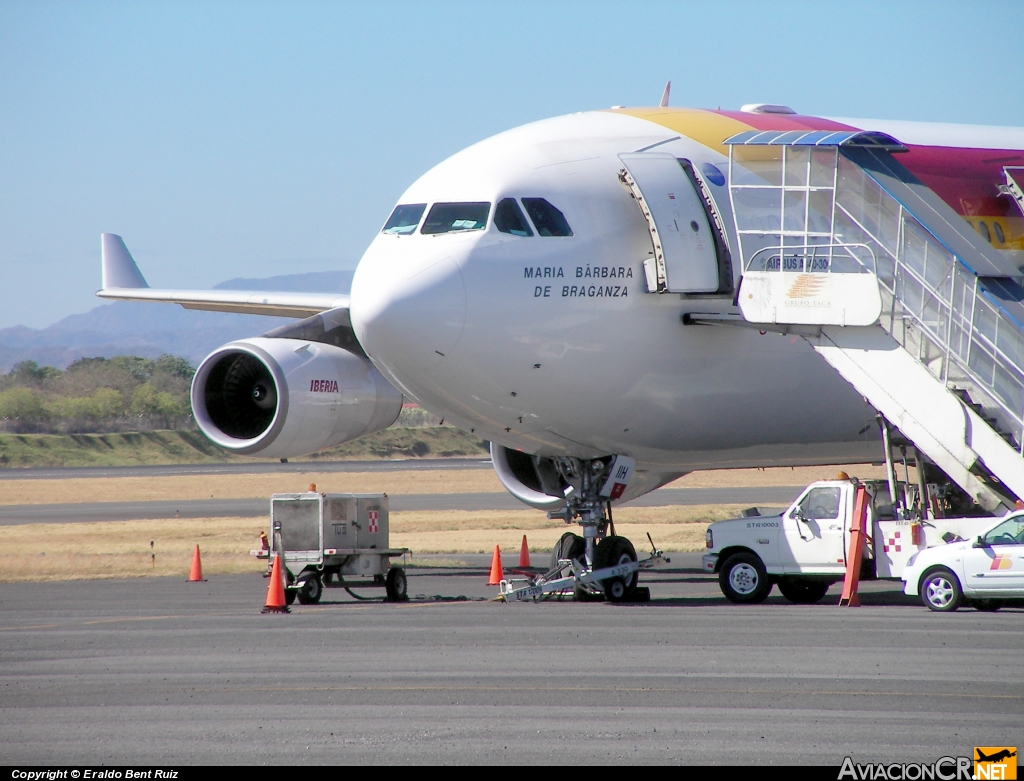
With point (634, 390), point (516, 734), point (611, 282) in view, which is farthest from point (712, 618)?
point (516, 734)

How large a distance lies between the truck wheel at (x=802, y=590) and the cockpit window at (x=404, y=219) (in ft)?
22.2

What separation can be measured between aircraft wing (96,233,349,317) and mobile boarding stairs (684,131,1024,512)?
7.77 metres

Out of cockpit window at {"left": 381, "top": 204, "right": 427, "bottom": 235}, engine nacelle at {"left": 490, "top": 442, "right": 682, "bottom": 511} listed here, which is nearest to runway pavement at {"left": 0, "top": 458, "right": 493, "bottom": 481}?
engine nacelle at {"left": 490, "top": 442, "right": 682, "bottom": 511}

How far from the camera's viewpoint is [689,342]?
51.4 feet

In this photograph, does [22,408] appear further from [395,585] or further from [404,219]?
[404,219]

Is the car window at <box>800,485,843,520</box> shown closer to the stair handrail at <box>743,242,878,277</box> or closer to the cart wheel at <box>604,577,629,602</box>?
the cart wheel at <box>604,577,629,602</box>

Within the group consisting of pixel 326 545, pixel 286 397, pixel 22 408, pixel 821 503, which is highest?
pixel 286 397

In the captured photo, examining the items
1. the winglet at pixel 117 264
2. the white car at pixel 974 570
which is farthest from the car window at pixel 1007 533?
the winglet at pixel 117 264

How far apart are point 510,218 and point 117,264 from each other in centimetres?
1464

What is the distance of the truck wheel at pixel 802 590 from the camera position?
17.5 metres

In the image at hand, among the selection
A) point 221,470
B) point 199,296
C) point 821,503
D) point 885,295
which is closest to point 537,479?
point 821,503

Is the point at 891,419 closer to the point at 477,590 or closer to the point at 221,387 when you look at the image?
the point at 477,590

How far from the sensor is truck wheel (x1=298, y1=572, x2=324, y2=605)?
18.4 m

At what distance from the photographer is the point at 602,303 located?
1496 centimetres
